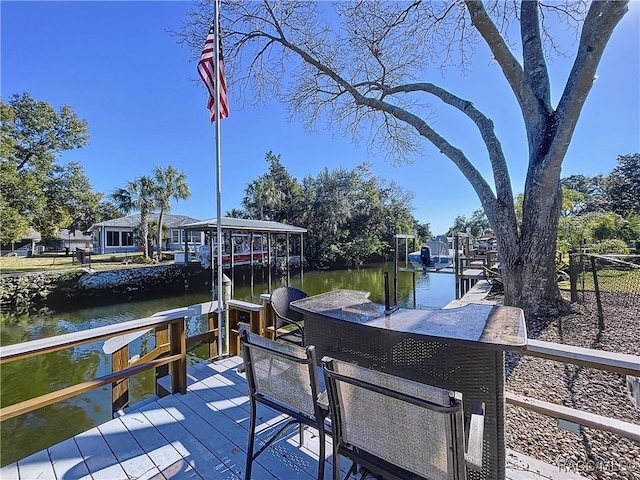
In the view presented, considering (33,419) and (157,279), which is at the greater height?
(157,279)

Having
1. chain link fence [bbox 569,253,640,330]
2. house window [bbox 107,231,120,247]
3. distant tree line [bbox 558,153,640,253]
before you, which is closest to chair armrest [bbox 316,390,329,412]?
chain link fence [bbox 569,253,640,330]

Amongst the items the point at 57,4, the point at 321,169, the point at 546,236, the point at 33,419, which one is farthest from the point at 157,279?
the point at 546,236

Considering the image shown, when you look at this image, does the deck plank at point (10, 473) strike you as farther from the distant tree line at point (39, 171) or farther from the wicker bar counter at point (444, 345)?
the distant tree line at point (39, 171)

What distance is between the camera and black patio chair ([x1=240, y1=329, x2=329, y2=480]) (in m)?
1.36

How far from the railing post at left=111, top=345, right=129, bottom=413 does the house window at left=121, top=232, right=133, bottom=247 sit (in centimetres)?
2424

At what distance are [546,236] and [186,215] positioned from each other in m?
29.5

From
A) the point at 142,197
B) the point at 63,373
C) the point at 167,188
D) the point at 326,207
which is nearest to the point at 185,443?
the point at 63,373

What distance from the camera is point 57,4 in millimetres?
4984

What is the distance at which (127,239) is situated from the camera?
23.9 metres

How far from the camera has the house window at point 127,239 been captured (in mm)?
23619

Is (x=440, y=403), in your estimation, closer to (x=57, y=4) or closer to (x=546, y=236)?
(x=546, y=236)

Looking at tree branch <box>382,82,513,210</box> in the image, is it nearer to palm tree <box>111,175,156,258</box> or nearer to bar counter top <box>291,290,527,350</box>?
bar counter top <box>291,290,527,350</box>

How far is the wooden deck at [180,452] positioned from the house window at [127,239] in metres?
25.4

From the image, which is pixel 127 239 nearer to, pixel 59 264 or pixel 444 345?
pixel 59 264
